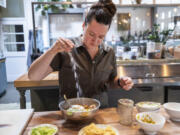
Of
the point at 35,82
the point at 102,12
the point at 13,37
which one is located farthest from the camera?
the point at 13,37

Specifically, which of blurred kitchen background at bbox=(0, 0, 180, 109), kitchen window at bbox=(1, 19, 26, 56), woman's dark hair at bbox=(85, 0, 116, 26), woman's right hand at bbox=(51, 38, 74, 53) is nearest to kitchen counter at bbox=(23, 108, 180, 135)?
woman's right hand at bbox=(51, 38, 74, 53)

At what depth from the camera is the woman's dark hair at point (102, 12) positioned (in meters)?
1.09

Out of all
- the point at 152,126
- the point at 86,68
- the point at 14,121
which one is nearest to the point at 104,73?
the point at 86,68

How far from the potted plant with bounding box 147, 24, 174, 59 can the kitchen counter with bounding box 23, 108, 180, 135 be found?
128cm

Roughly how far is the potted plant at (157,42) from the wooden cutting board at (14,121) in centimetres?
178

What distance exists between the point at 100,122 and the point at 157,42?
→ 65.4 inches

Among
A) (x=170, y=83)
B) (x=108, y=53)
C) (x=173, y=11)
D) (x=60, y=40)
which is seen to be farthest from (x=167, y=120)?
(x=173, y=11)

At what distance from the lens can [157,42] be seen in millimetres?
2242

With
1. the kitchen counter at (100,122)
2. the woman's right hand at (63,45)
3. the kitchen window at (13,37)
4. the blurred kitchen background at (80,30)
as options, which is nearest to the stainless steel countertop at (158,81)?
the blurred kitchen background at (80,30)

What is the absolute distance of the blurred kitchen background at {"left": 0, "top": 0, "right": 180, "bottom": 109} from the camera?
2246mm

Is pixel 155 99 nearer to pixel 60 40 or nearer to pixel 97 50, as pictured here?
pixel 97 50

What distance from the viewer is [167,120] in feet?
3.34

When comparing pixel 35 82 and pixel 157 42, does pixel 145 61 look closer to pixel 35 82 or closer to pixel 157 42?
pixel 157 42

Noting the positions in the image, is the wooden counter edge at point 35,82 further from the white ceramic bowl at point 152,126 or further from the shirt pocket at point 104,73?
the white ceramic bowl at point 152,126
